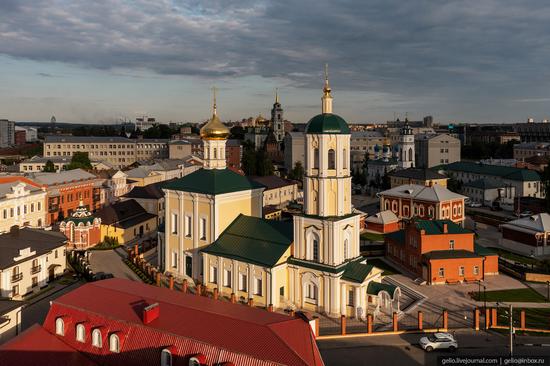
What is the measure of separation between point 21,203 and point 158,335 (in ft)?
97.2

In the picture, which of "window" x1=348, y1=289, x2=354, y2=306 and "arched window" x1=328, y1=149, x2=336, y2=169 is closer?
"window" x1=348, y1=289, x2=354, y2=306

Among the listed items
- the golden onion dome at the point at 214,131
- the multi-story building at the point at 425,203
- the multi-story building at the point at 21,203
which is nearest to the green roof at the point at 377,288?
the golden onion dome at the point at 214,131

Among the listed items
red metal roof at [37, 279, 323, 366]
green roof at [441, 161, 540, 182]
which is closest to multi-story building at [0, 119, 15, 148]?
green roof at [441, 161, 540, 182]

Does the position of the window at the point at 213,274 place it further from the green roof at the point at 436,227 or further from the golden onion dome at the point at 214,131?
the green roof at the point at 436,227

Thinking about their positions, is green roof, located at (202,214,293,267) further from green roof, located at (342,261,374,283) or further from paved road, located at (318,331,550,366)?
paved road, located at (318,331,550,366)

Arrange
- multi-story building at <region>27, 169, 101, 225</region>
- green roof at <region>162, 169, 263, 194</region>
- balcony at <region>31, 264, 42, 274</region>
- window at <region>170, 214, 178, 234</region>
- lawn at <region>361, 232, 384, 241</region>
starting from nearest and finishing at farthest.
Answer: balcony at <region>31, 264, 42, 274</region>, green roof at <region>162, 169, 263, 194</region>, window at <region>170, 214, 178, 234</region>, lawn at <region>361, 232, 384, 241</region>, multi-story building at <region>27, 169, 101, 225</region>

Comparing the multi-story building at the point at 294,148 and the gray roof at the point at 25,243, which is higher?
the multi-story building at the point at 294,148

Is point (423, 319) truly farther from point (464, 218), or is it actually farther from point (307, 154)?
point (464, 218)

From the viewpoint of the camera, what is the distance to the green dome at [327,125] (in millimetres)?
22984

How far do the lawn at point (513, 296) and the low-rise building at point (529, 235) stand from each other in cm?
862

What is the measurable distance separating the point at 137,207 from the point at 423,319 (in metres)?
28.0

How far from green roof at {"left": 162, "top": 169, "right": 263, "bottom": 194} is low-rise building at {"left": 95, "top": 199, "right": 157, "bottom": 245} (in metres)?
10.8

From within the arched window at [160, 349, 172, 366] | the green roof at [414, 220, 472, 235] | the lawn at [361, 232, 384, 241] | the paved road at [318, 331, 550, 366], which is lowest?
the paved road at [318, 331, 550, 366]

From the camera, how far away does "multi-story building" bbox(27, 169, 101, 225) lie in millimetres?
43406
